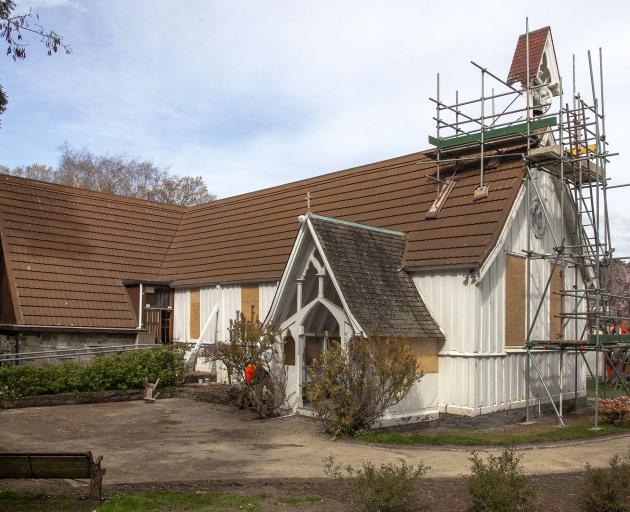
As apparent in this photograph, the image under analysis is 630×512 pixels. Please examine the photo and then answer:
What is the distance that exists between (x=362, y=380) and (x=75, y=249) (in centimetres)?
1412

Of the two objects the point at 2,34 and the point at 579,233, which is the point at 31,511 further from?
the point at 579,233

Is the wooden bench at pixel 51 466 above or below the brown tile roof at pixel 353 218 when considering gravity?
below

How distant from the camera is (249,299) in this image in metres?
21.9

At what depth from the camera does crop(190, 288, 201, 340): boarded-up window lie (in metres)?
23.8

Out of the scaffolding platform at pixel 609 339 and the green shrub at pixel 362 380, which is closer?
the green shrub at pixel 362 380

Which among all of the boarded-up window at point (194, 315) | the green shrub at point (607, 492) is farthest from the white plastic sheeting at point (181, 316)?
the green shrub at point (607, 492)

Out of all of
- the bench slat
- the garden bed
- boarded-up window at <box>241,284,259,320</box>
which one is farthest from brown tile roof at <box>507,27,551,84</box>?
the bench slat

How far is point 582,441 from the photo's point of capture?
560 inches

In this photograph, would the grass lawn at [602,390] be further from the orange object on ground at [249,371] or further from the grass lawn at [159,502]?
the grass lawn at [159,502]

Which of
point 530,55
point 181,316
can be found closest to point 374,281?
point 530,55

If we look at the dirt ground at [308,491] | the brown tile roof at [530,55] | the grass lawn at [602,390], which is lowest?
the grass lawn at [602,390]

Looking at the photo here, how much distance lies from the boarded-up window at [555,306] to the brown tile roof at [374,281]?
439 cm

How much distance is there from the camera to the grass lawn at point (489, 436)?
13516 millimetres

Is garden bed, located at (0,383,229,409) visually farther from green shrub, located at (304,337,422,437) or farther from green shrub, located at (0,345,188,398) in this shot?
green shrub, located at (304,337,422,437)
